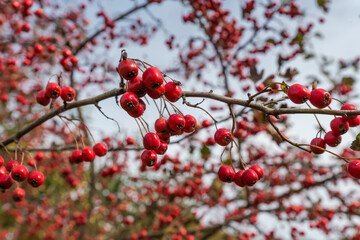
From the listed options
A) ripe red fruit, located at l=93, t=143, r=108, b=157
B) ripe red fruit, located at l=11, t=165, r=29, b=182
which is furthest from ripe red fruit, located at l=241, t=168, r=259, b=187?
ripe red fruit, located at l=11, t=165, r=29, b=182

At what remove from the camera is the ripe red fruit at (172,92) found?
1992 mm

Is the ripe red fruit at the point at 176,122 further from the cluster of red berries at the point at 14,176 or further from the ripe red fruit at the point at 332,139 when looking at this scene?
the cluster of red berries at the point at 14,176

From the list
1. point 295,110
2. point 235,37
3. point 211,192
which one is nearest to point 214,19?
point 235,37

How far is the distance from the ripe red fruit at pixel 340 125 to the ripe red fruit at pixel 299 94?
0.35 metres

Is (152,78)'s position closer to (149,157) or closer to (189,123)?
(189,123)

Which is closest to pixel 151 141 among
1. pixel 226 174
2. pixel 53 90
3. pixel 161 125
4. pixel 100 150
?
pixel 161 125

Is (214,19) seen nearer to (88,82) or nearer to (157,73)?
(88,82)

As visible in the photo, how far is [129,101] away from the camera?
183 centimetres

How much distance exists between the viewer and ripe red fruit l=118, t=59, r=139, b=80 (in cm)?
179

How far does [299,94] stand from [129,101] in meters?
1.15

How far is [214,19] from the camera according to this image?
23.2 ft

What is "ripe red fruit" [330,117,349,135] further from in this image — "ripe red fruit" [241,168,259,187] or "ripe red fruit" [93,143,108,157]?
"ripe red fruit" [93,143,108,157]

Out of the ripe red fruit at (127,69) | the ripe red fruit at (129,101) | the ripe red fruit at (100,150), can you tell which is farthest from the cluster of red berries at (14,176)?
the ripe red fruit at (127,69)

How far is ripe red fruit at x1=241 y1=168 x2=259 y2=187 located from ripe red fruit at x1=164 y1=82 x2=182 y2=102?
2.64 feet
